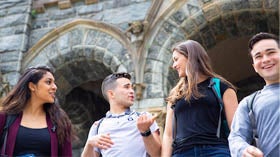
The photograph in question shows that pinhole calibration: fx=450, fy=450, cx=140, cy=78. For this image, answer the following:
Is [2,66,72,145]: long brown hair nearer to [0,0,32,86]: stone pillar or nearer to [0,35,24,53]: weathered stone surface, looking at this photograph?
[0,0,32,86]: stone pillar

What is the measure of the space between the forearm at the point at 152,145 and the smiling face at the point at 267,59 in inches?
37.7

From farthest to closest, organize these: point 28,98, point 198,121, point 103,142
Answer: point 28,98 < point 103,142 < point 198,121

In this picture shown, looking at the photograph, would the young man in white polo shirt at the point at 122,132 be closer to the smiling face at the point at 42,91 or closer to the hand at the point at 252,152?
the smiling face at the point at 42,91

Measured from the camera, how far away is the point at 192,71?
9.95 ft

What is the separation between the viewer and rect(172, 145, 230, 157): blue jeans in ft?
8.96

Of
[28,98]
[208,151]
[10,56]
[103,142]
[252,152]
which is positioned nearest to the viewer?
[252,152]

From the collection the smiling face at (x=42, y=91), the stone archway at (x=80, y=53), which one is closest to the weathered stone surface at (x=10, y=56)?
the stone archway at (x=80, y=53)

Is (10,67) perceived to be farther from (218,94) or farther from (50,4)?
(218,94)

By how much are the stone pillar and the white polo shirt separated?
3.77 metres

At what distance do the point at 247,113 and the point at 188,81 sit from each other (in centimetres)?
67

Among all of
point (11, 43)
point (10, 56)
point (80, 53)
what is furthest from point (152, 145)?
point (11, 43)

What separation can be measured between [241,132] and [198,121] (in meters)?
0.48

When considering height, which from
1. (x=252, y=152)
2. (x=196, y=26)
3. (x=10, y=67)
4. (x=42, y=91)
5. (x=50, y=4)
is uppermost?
(x=50, y=4)

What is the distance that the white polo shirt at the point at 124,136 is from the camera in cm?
319
